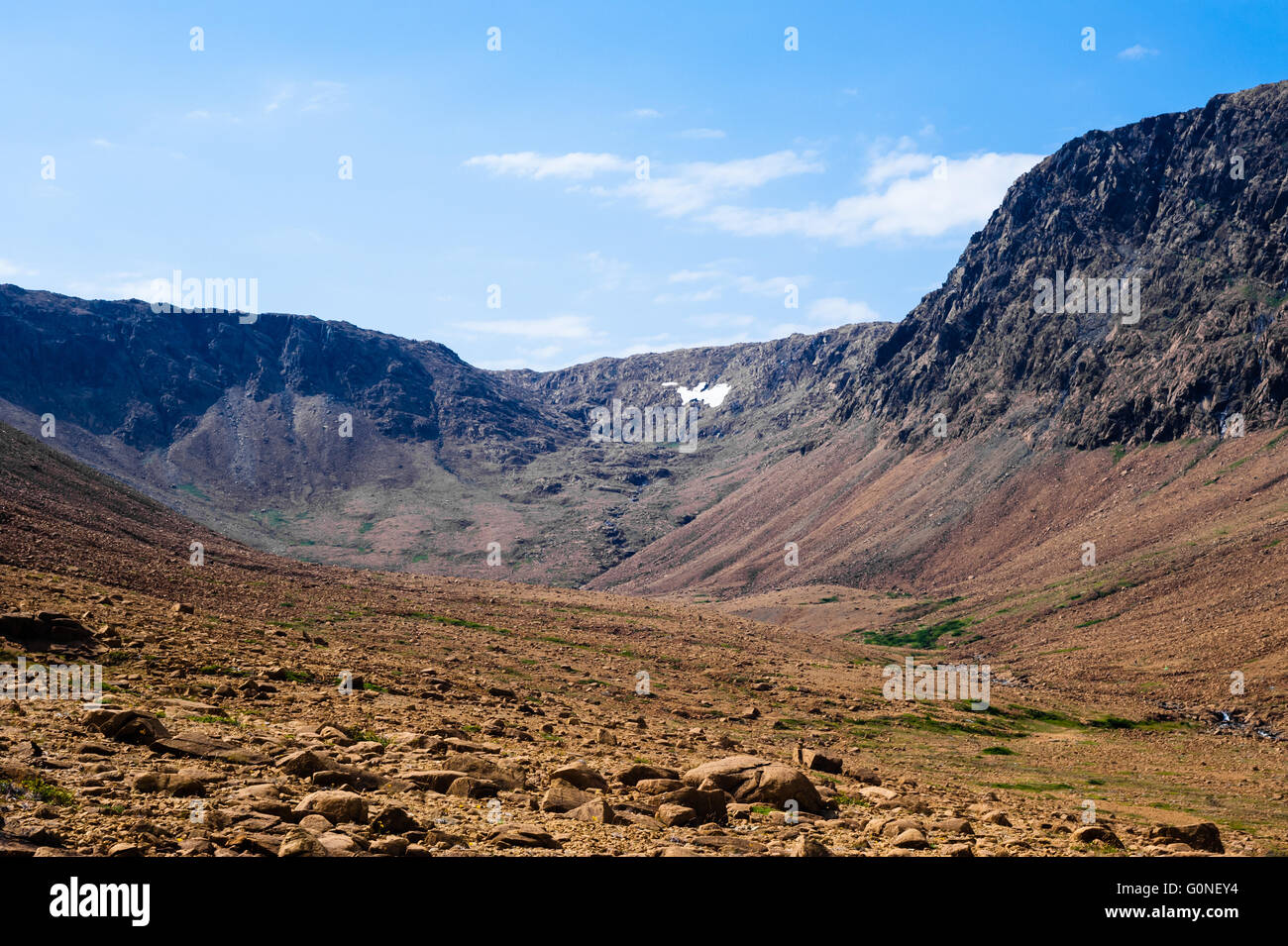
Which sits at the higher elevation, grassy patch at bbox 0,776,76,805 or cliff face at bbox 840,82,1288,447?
cliff face at bbox 840,82,1288,447

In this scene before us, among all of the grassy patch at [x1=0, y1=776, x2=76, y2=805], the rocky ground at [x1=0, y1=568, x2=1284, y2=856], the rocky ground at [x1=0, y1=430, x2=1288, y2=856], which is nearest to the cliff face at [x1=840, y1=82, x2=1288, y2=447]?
the rocky ground at [x1=0, y1=430, x2=1288, y2=856]

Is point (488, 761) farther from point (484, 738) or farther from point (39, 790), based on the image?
point (39, 790)

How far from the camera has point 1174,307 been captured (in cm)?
16925

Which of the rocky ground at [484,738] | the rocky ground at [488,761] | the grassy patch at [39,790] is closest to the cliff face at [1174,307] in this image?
the rocky ground at [484,738]

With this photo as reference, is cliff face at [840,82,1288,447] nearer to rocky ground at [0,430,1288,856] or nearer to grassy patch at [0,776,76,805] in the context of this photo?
rocky ground at [0,430,1288,856]

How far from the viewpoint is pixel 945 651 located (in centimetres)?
10694

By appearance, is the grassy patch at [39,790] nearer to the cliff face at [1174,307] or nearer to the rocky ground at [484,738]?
the rocky ground at [484,738]

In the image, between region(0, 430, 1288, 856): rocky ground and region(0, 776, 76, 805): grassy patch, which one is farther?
region(0, 430, 1288, 856): rocky ground

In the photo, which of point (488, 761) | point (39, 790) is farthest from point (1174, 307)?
point (39, 790)

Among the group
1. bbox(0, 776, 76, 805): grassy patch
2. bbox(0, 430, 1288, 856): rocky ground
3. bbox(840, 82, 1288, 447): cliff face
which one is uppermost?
bbox(840, 82, 1288, 447): cliff face

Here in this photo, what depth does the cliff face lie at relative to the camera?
148750 mm

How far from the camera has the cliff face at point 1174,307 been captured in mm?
148750
